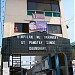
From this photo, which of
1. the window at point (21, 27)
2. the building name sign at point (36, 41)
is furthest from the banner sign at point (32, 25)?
the building name sign at point (36, 41)

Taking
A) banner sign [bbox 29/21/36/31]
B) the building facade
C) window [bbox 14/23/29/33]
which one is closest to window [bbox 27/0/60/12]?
the building facade

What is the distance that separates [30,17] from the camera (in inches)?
1112

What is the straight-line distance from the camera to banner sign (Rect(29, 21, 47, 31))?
27516 millimetres

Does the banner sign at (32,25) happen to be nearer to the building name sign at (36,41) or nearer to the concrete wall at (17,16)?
the concrete wall at (17,16)

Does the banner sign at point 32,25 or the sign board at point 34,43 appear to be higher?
the banner sign at point 32,25

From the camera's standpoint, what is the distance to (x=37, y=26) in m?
27.6

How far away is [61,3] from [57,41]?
7715 millimetres

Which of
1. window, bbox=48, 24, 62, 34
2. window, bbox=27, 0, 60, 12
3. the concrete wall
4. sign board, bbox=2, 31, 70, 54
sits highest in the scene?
window, bbox=27, 0, 60, 12

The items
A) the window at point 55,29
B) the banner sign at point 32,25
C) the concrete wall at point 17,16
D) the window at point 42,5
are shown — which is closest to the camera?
the concrete wall at point 17,16

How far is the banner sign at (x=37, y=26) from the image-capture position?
90.3ft

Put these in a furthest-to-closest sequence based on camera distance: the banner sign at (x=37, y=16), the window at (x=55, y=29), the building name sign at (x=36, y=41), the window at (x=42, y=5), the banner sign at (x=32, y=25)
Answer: the window at (x=42, y=5) → the banner sign at (x=37, y=16) → the window at (x=55, y=29) → the banner sign at (x=32, y=25) → the building name sign at (x=36, y=41)

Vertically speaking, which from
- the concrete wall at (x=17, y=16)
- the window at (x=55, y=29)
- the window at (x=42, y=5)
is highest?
the window at (x=42, y=5)

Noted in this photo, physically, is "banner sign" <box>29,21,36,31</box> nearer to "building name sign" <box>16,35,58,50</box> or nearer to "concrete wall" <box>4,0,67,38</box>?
"concrete wall" <box>4,0,67,38</box>

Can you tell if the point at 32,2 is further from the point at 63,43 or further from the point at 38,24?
the point at 63,43
